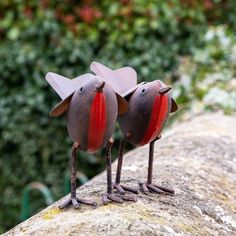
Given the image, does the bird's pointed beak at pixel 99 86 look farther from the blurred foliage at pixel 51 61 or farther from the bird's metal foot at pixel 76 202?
the blurred foliage at pixel 51 61

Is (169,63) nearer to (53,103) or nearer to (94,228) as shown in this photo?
(53,103)

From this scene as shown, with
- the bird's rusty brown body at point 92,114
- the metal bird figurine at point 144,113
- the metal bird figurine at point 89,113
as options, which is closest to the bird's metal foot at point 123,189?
the metal bird figurine at point 144,113

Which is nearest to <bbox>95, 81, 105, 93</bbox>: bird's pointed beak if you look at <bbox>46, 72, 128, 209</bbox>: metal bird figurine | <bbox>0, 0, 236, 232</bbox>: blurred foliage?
<bbox>46, 72, 128, 209</bbox>: metal bird figurine

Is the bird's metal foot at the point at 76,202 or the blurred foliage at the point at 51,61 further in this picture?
the blurred foliage at the point at 51,61

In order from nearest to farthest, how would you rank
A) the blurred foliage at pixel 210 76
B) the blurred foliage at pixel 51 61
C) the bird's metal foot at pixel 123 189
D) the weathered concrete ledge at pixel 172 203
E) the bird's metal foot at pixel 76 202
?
the weathered concrete ledge at pixel 172 203, the bird's metal foot at pixel 76 202, the bird's metal foot at pixel 123 189, the blurred foliage at pixel 210 76, the blurred foliage at pixel 51 61

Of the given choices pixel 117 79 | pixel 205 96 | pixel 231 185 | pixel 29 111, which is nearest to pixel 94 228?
pixel 117 79
